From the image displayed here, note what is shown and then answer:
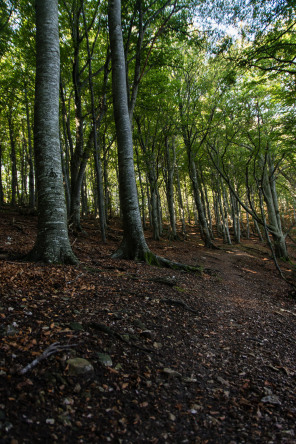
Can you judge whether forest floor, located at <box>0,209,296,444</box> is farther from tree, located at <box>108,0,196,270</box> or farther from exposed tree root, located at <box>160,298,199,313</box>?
tree, located at <box>108,0,196,270</box>

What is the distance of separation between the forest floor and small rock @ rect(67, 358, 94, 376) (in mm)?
17

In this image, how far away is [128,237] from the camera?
672 cm

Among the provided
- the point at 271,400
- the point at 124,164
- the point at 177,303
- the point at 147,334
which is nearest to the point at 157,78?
the point at 124,164

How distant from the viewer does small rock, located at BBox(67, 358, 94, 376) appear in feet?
6.10

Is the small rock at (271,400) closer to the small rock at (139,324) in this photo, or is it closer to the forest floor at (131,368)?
the forest floor at (131,368)

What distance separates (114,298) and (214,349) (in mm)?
1600

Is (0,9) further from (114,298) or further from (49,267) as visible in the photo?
(114,298)

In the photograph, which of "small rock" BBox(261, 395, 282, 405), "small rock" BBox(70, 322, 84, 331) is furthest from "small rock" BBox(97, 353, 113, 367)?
"small rock" BBox(261, 395, 282, 405)

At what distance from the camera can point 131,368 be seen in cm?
214

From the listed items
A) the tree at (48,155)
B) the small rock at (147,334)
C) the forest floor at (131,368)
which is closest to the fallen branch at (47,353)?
the forest floor at (131,368)

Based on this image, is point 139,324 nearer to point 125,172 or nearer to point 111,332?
point 111,332

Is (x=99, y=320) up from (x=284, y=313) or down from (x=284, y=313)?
up

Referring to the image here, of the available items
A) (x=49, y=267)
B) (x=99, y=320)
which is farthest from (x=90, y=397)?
(x=49, y=267)

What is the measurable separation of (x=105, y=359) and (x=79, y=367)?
1.00 ft
